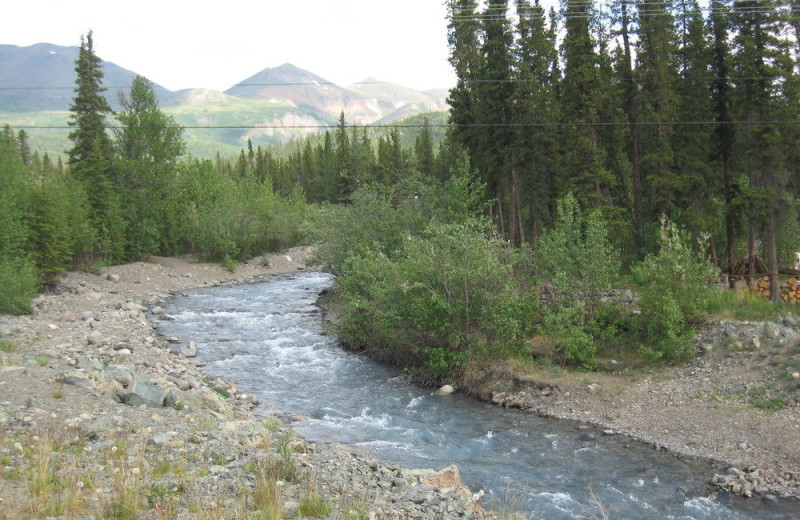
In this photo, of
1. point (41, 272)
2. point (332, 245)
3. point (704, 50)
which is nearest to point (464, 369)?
point (332, 245)

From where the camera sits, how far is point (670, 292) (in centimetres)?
1902

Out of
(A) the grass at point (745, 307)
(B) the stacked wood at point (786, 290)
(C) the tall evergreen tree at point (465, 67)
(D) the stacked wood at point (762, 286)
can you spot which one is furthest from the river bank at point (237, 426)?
(C) the tall evergreen tree at point (465, 67)

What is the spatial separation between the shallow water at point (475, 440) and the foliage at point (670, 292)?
17.3 feet

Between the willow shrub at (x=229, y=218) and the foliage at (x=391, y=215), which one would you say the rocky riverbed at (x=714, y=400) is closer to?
the foliage at (x=391, y=215)

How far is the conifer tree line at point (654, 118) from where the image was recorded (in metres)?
21.7

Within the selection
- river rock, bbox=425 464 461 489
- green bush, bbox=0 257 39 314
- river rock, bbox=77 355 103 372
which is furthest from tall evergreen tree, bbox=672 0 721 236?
green bush, bbox=0 257 39 314

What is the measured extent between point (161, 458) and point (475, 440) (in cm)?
786

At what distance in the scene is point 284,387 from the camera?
19.7m

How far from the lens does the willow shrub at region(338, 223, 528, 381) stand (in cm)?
1958

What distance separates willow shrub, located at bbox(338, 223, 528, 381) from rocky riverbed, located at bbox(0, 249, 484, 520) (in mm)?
5858

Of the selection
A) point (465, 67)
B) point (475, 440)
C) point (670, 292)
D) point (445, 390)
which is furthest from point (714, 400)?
point (465, 67)

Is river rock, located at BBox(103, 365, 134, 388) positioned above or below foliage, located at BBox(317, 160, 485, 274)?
below

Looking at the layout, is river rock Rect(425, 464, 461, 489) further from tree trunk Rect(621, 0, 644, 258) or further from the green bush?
the green bush

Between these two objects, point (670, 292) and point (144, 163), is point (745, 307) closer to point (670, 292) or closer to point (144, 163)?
point (670, 292)
